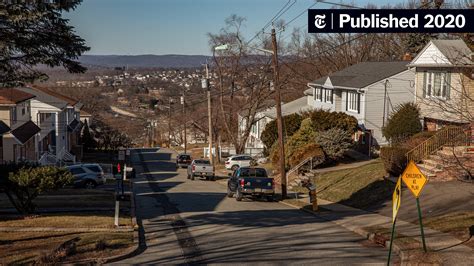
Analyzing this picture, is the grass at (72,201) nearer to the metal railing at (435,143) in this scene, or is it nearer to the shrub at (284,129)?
the metal railing at (435,143)

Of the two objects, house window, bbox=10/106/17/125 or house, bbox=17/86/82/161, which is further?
house, bbox=17/86/82/161

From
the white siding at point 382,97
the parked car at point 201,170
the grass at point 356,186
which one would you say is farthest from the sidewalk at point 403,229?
the parked car at point 201,170

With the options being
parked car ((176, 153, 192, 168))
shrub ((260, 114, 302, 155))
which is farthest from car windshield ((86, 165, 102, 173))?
parked car ((176, 153, 192, 168))

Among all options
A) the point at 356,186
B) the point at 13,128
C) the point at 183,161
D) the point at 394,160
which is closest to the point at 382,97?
the point at 356,186

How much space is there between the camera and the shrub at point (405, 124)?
3828cm

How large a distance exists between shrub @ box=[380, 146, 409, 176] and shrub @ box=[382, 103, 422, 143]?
8.30 m

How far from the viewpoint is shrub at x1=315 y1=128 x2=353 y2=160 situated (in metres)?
41.7

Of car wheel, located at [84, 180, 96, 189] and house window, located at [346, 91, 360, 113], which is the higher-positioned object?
house window, located at [346, 91, 360, 113]

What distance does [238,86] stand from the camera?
66.4 meters

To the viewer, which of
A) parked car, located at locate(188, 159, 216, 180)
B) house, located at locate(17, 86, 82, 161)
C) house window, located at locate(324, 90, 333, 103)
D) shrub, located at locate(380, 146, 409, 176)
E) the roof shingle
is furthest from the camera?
house window, located at locate(324, 90, 333, 103)

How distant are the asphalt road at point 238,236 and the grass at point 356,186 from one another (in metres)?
2.91

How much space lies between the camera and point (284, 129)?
48562 mm

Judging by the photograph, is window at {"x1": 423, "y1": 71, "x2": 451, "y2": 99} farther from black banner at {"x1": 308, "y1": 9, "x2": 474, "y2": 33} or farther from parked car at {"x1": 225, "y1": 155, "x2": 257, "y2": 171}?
parked car at {"x1": 225, "y1": 155, "x2": 257, "y2": 171}

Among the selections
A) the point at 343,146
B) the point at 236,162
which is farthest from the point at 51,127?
the point at 343,146
